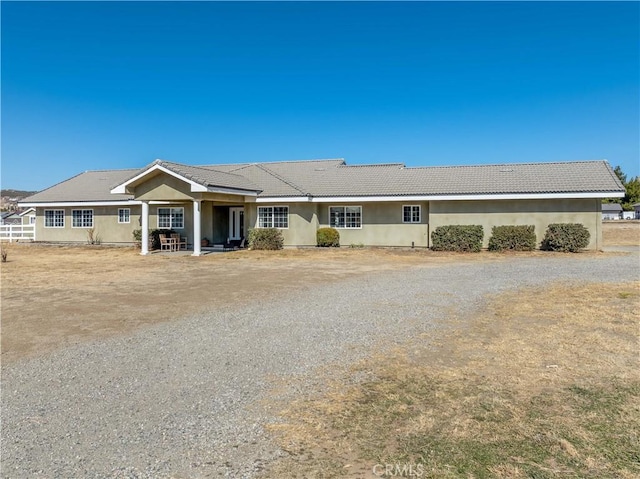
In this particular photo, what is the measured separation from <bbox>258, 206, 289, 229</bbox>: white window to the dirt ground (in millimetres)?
2680

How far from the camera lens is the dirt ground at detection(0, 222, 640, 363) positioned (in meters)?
7.55

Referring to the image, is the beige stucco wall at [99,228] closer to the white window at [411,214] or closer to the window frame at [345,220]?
the window frame at [345,220]

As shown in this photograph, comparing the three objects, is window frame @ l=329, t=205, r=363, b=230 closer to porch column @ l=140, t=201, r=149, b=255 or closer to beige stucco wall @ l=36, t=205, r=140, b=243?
porch column @ l=140, t=201, r=149, b=255

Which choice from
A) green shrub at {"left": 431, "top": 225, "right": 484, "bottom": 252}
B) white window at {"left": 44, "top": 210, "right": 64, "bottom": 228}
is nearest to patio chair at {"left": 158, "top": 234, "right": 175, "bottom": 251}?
white window at {"left": 44, "top": 210, "right": 64, "bottom": 228}

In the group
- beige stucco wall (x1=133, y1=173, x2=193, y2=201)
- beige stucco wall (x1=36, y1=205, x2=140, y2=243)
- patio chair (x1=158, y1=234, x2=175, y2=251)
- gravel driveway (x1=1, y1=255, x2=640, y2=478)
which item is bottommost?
gravel driveway (x1=1, y1=255, x2=640, y2=478)

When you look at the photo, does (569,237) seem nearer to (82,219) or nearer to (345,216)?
(345,216)

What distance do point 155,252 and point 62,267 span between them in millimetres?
6189

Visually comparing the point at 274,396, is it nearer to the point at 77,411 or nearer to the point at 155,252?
the point at 77,411

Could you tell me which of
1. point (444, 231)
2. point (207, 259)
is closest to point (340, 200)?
point (444, 231)

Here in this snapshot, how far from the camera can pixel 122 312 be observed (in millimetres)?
8648

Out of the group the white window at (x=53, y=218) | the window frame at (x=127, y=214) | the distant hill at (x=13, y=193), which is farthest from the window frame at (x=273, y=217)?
the distant hill at (x=13, y=193)

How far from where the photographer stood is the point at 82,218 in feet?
93.8

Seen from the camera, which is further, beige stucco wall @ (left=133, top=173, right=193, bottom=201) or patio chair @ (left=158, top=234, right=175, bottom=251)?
patio chair @ (left=158, top=234, right=175, bottom=251)

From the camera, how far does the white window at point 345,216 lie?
79.6 ft
